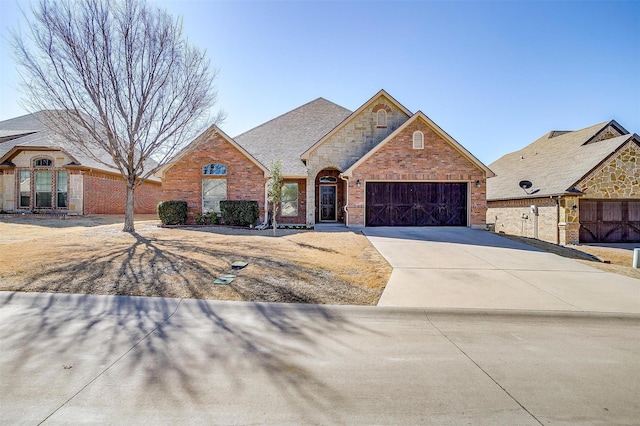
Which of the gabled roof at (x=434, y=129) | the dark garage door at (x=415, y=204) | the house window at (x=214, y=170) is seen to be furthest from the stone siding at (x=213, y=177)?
the dark garage door at (x=415, y=204)

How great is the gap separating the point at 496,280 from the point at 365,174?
9477 millimetres

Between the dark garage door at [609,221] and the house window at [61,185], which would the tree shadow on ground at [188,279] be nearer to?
the house window at [61,185]

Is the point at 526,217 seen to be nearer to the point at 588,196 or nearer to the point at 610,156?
the point at 588,196

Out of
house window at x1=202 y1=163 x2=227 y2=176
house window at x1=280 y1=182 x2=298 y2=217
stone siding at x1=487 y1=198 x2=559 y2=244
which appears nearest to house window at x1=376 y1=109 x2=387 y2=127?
house window at x1=280 y1=182 x2=298 y2=217

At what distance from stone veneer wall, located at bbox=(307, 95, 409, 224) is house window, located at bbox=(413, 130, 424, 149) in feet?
8.46

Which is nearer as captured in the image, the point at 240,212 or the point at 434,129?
the point at 240,212

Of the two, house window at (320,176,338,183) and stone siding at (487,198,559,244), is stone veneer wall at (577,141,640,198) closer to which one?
stone siding at (487,198,559,244)

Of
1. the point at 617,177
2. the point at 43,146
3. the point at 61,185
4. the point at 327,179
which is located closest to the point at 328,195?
the point at 327,179

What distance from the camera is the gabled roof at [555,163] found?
16.8 meters

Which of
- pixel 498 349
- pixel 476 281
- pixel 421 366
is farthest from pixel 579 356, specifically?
pixel 476 281

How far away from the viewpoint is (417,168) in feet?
51.9

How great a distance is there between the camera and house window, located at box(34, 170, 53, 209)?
18938 millimetres

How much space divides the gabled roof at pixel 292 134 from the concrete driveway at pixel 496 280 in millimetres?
9320

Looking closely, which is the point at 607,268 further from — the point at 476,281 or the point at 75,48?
the point at 75,48
